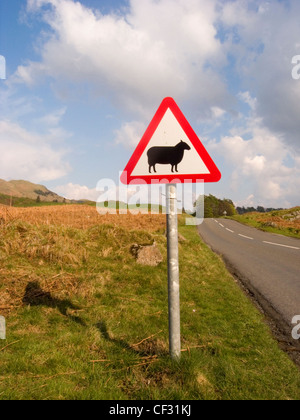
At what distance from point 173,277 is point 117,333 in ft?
5.16

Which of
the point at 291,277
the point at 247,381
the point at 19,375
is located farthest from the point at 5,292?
the point at 291,277

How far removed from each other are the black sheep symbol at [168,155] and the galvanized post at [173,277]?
0.26m

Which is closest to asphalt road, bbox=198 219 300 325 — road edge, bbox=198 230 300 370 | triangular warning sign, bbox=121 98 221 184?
road edge, bbox=198 230 300 370

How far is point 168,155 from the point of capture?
281 cm

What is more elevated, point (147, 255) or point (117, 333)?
point (147, 255)

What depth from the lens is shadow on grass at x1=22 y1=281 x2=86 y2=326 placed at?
15.2ft

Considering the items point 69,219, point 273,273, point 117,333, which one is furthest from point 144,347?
point 69,219

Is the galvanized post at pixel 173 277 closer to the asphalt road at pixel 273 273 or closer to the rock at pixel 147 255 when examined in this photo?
the asphalt road at pixel 273 273

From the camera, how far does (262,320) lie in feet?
15.8

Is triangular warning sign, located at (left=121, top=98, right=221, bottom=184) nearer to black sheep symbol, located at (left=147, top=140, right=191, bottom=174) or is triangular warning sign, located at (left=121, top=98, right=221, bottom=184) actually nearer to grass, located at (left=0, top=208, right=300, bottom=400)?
black sheep symbol, located at (left=147, top=140, right=191, bottom=174)

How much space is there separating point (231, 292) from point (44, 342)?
419 cm

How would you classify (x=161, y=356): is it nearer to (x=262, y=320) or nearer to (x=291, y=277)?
(x=262, y=320)

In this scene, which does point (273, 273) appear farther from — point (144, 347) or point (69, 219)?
point (69, 219)
